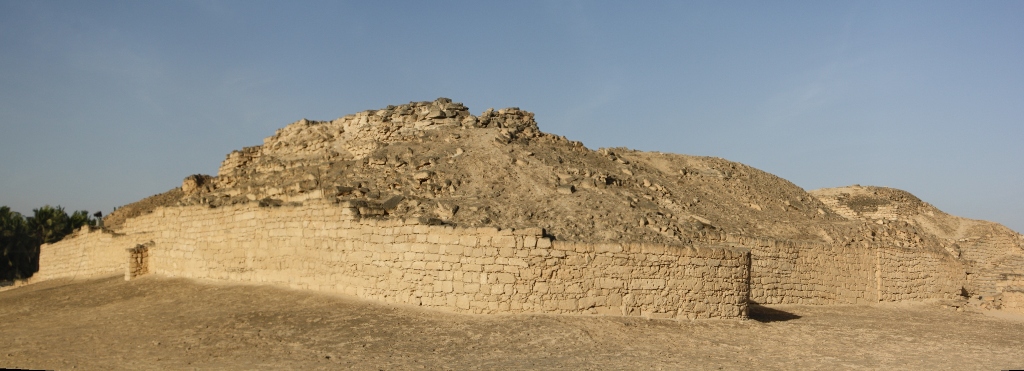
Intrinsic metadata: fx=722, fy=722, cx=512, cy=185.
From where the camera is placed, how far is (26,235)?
35.2m

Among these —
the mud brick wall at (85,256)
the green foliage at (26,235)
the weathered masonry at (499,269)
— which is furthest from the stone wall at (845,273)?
the green foliage at (26,235)

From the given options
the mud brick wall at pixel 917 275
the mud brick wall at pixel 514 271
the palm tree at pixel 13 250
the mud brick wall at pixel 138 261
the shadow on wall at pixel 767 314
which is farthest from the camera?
the palm tree at pixel 13 250

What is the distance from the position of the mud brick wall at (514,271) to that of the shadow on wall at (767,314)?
4.72ft

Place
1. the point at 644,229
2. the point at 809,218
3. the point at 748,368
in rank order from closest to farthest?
the point at 748,368 < the point at 644,229 < the point at 809,218

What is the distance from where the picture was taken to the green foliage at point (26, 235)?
34.2m

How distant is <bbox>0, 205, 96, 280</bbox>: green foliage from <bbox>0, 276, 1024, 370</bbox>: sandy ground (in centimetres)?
2410

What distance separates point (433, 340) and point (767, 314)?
25.4 feet

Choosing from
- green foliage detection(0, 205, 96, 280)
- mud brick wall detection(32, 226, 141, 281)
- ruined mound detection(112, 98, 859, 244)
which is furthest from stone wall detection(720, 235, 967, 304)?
green foliage detection(0, 205, 96, 280)

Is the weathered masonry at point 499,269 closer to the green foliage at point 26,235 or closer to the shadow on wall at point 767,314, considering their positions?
the shadow on wall at point 767,314

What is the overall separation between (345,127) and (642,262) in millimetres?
12441

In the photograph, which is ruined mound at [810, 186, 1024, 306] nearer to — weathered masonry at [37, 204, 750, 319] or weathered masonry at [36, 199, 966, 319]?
weathered masonry at [36, 199, 966, 319]

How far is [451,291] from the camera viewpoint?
11953 mm

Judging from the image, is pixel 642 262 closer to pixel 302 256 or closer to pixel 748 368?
pixel 748 368

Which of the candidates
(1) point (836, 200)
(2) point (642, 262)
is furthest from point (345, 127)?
(1) point (836, 200)
